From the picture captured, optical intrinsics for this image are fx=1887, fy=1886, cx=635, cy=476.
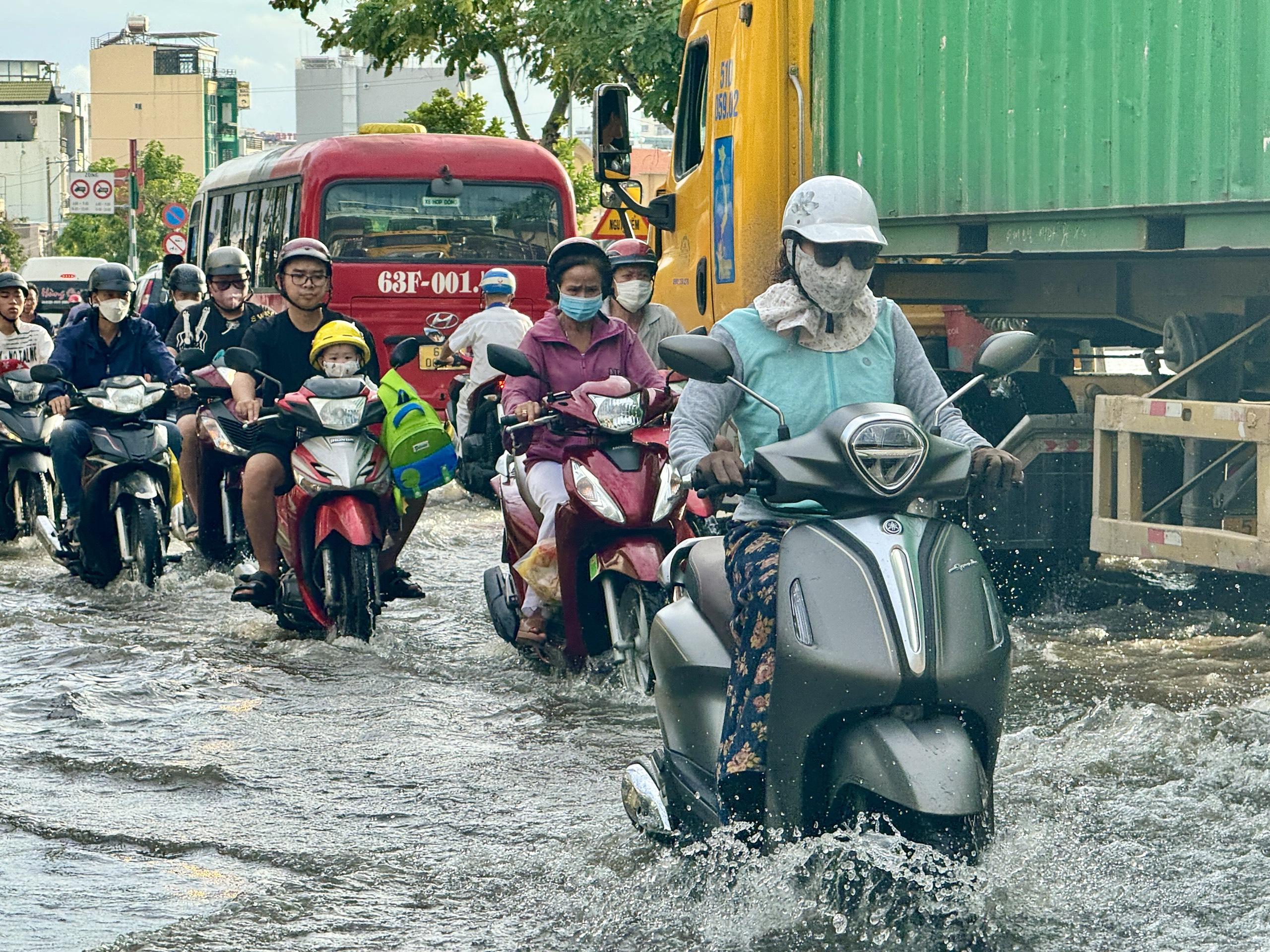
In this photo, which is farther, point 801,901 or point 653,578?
point 653,578

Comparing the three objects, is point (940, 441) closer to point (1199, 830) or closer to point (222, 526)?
point (1199, 830)

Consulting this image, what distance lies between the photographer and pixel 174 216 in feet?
97.2

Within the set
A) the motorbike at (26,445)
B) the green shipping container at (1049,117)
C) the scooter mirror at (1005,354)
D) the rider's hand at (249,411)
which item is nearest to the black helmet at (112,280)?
the motorbike at (26,445)

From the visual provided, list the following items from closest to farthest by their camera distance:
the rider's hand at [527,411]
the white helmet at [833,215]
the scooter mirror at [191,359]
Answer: the white helmet at [833,215], the rider's hand at [527,411], the scooter mirror at [191,359]

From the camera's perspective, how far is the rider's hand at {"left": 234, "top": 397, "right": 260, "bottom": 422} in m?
7.59

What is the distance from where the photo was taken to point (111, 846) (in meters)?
5.01

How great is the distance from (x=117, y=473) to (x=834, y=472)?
620cm

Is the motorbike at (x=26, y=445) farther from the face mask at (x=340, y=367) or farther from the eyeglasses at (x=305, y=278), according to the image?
the face mask at (x=340, y=367)

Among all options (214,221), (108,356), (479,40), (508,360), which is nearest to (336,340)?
(508,360)

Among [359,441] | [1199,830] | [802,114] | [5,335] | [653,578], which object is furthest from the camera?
[5,335]

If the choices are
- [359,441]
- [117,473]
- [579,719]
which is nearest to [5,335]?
[117,473]

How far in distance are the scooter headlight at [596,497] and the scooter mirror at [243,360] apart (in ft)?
5.47

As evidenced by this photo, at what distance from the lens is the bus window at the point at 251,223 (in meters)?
17.5

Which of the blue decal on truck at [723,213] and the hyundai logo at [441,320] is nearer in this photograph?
the blue decal on truck at [723,213]
